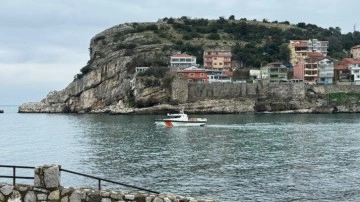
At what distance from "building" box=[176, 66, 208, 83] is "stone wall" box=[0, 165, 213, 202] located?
13103 cm

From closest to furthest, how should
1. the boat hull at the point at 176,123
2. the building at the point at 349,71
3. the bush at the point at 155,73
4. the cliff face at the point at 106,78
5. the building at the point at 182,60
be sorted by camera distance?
the boat hull at the point at 176,123 < the bush at the point at 155,73 < the building at the point at 349,71 < the cliff face at the point at 106,78 < the building at the point at 182,60

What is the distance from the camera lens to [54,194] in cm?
1255

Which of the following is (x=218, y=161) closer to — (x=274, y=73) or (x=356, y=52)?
(x=274, y=73)

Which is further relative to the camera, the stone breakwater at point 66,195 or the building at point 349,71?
the building at point 349,71

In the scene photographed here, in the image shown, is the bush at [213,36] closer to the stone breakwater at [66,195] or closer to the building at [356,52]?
the building at [356,52]

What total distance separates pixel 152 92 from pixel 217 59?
30.7 m

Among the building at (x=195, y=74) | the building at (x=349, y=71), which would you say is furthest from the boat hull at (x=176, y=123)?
the building at (x=349, y=71)

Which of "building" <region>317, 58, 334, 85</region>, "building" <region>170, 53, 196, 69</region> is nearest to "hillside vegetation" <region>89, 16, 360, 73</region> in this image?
"building" <region>170, 53, 196, 69</region>

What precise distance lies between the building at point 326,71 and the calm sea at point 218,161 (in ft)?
257

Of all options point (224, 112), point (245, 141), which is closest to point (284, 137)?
point (245, 141)

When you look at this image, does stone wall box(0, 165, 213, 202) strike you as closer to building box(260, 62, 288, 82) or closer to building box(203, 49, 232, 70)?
building box(260, 62, 288, 82)

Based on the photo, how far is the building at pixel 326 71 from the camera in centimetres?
14800

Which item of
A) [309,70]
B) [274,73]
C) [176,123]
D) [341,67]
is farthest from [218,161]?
[341,67]

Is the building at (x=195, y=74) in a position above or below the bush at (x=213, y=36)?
below
